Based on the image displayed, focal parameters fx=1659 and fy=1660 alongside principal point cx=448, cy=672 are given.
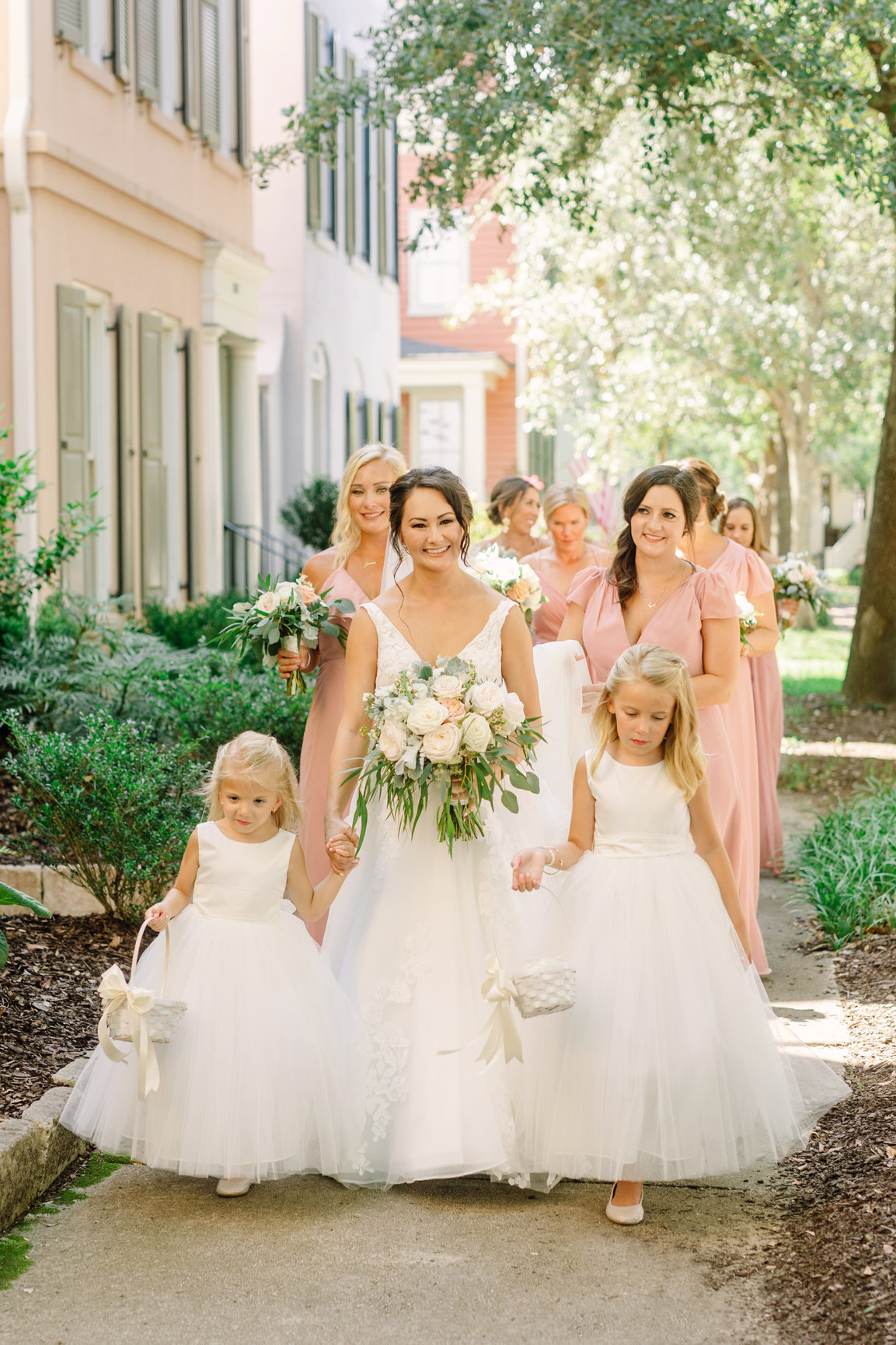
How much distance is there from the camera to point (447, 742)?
452 centimetres

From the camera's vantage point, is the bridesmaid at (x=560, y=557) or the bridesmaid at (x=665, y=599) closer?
the bridesmaid at (x=665, y=599)

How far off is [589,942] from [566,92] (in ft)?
29.8

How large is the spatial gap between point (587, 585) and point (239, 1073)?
2.41 m

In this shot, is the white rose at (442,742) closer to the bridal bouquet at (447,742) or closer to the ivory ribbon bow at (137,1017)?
the bridal bouquet at (447,742)

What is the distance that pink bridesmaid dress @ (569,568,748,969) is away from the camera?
5.80 metres

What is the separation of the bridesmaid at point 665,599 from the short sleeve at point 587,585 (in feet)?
0.05

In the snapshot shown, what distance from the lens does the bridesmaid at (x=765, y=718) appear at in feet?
30.6

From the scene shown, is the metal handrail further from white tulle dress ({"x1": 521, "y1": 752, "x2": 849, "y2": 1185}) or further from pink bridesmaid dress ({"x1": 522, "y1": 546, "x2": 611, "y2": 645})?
white tulle dress ({"x1": 521, "y1": 752, "x2": 849, "y2": 1185})

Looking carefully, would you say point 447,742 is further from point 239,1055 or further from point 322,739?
point 322,739

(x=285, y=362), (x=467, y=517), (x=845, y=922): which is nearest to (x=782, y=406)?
(x=285, y=362)

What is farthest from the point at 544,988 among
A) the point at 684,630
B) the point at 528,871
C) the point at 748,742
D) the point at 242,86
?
the point at 242,86

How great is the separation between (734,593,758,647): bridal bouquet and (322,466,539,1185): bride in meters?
2.20

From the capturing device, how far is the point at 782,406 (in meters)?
29.0

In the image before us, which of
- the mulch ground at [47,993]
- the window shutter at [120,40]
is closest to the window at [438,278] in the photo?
the window shutter at [120,40]
